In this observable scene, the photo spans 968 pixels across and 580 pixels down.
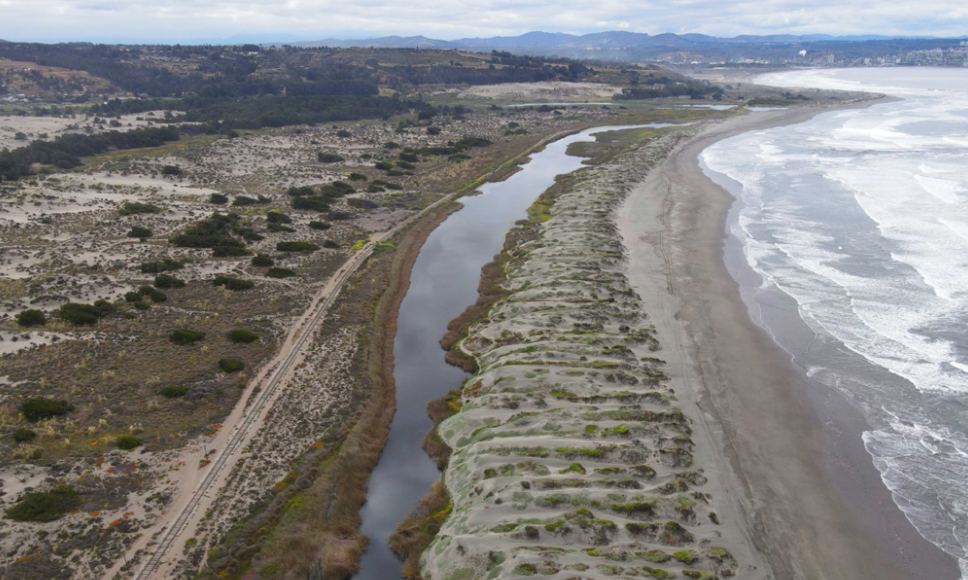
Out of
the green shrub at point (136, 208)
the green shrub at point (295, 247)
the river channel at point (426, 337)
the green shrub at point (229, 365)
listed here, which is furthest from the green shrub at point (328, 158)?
the green shrub at point (229, 365)

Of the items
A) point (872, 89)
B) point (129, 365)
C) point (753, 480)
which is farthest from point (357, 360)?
point (872, 89)

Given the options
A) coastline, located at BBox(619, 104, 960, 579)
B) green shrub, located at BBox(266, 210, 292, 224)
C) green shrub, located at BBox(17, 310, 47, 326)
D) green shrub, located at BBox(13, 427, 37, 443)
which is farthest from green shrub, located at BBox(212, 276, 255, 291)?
coastline, located at BBox(619, 104, 960, 579)

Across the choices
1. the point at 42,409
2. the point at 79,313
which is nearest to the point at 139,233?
the point at 79,313

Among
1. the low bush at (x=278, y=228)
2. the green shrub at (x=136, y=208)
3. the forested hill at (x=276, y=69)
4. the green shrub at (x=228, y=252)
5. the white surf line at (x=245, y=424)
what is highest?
the forested hill at (x=276, y=69)

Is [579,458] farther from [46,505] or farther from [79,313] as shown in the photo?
[79,313]

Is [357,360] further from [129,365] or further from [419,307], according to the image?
[129,365]

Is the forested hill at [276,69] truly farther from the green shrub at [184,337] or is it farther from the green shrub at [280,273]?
the green shrub at [184,337]

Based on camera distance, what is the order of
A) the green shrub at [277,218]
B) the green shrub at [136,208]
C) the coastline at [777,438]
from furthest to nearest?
the green shrub at [277,218] < the green shrub at [136,208] < the coastline at [777,438]
